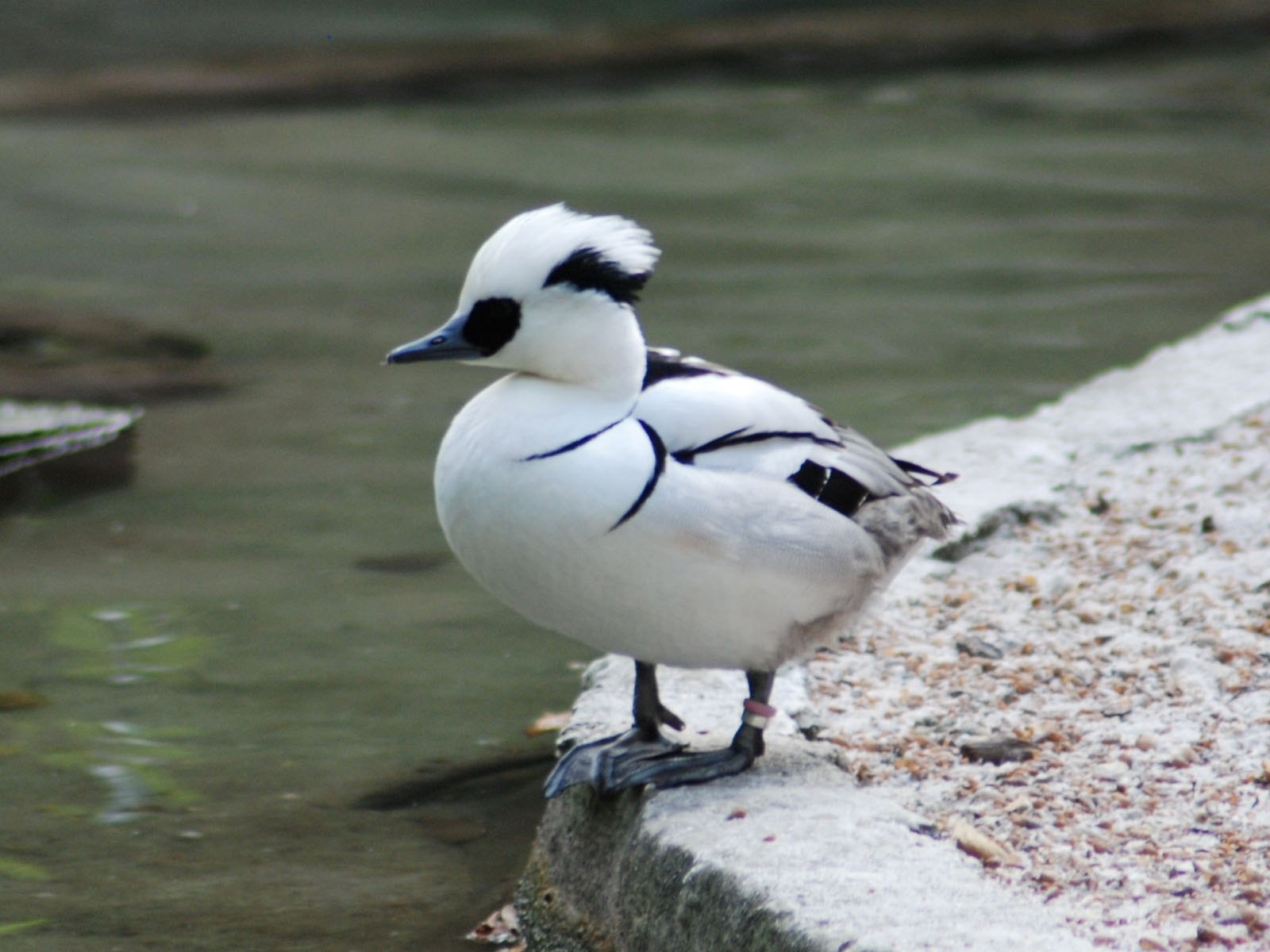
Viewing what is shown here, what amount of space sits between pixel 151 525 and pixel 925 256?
4249 mm

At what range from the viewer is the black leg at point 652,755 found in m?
2.72

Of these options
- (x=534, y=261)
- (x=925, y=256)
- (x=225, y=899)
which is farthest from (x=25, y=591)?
(x=925, y=256)

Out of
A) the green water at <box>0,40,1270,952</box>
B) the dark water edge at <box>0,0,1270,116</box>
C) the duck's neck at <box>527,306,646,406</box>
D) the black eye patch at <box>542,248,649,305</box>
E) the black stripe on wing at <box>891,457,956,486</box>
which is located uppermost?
the dark water edge at <box>0,0,1270,116</box>

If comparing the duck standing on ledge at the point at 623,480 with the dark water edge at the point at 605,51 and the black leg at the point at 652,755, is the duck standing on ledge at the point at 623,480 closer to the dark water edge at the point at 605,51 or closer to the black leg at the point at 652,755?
the black leg at the point at 652,755

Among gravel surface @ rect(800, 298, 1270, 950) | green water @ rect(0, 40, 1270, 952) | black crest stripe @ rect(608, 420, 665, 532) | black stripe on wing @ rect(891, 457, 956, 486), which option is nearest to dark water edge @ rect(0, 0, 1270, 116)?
green water @ rect(0, 40, 1270, 952)

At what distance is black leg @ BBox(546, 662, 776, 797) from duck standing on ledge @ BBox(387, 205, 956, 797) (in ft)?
0.04

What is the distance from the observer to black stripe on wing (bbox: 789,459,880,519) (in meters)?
2.66

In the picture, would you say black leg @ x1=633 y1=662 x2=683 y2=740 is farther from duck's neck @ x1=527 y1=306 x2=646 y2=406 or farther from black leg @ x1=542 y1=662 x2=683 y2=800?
duck's neck @ x1=527 y1=306 x2=646 y2=406

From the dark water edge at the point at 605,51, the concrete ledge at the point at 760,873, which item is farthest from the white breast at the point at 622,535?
the dark water edge at the point at 605,51

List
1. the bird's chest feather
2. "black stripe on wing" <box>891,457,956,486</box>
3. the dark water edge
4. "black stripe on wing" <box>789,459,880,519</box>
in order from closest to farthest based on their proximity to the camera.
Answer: the bird's chest feather → "black stripe on wing" <box>789,459,880,519</box> → "black stripe on wing" <box>891,457,956,486</box> → the dark water edge

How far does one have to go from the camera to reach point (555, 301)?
2523 millimetres

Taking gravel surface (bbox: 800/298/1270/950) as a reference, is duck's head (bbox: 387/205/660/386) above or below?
above

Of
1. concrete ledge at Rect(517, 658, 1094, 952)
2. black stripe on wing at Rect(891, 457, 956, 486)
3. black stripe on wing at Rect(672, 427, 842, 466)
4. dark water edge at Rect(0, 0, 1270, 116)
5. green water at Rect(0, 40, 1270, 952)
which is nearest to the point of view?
concrete ledge at Rect(517, 658, 1094, 952)

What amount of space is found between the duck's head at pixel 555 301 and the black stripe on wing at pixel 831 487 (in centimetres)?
30
